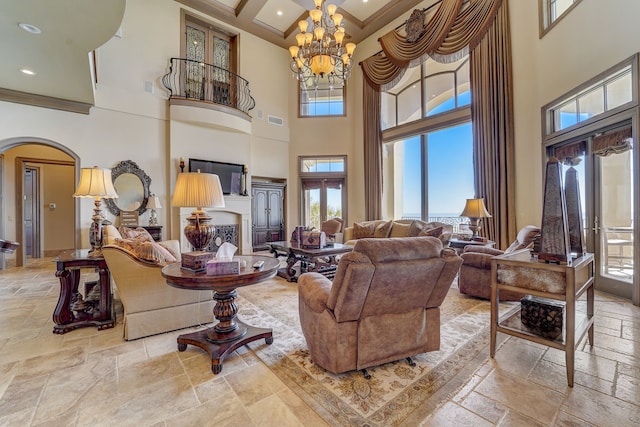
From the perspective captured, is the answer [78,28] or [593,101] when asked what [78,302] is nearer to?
[78,28]

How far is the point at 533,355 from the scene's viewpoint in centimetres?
223

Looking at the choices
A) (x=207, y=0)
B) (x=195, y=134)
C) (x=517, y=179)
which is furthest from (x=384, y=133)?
(x=207, y=0)

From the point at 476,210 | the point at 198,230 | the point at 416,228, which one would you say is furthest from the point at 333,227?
the point at 198,230

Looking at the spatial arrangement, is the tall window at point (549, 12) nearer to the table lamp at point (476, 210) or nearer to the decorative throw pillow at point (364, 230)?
the table lamp at point (476, 210)

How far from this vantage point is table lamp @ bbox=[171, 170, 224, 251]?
228cm

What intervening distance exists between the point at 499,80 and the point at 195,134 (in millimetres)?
6583

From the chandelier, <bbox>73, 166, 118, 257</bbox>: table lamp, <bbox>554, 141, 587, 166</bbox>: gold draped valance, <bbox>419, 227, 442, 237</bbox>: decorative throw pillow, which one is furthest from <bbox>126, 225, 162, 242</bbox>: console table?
→ <bbox>554, 141, 587, 166</bbox>: gold draped valance

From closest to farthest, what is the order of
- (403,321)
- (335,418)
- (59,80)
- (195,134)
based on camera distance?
(335,418) → (403,321) → (59,80) → (195,134)

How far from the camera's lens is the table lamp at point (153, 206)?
19.7ft

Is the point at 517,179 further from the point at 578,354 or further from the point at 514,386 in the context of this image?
the point at 514,386

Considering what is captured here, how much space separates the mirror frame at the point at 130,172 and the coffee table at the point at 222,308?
463cm

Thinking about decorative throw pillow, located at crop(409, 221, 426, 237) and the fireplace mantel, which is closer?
decorative throw pillow, located at crop(409, 221, 426, 237)

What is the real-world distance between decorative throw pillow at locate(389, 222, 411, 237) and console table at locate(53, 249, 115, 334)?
5033 millimetres

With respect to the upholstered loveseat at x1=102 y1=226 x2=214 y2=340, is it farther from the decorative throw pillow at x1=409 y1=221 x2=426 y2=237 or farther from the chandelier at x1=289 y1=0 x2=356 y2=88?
the decorative throw pillow at x1=409 y1=221 x2=426 y2=237
